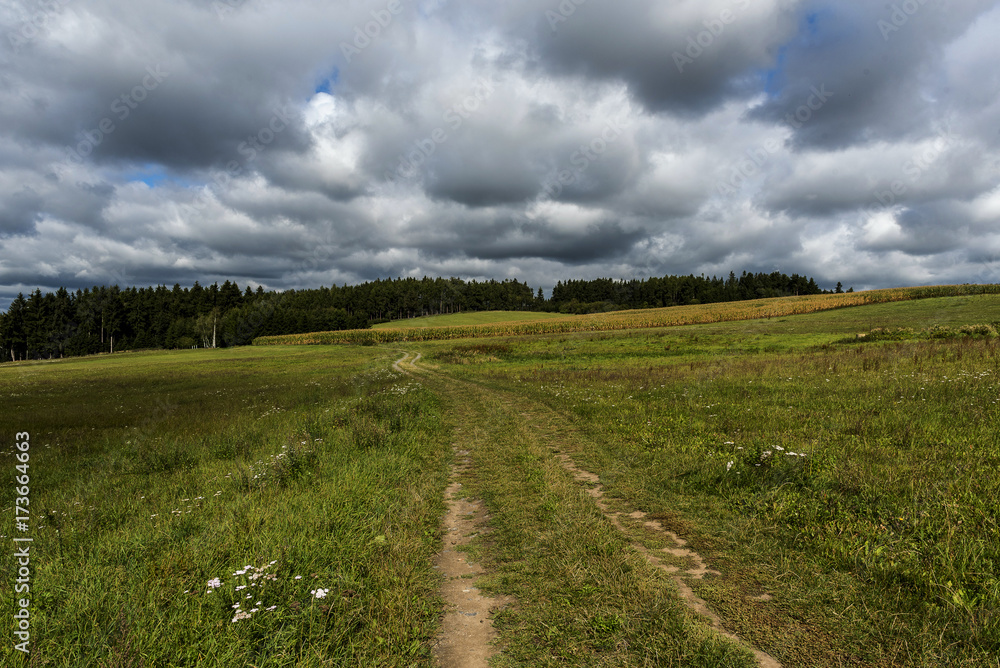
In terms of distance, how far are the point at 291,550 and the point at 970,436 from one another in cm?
1324

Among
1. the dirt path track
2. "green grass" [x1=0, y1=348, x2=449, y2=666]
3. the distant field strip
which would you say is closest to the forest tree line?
the distant field strip

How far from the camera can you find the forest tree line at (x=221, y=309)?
9975 centimetres

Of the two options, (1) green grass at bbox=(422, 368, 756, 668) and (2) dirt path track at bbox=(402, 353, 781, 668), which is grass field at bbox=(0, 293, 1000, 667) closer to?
(1) green grass at bbox=(422, 368, 756, 668)

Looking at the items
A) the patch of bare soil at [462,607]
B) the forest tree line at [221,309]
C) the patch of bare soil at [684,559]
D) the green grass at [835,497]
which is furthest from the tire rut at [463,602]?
the forest tree line at [221,309]

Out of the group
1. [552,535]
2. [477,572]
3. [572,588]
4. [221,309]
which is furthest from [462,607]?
[221,309]

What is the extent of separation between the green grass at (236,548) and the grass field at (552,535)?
0.04 metres

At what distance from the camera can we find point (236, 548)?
223 inches

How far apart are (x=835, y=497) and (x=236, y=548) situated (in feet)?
29.7

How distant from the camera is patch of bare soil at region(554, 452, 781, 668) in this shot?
3.96 m

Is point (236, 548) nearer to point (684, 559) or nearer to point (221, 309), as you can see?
point (684, 559)

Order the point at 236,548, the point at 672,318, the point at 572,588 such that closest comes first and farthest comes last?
the point at 572,588 < the point at 236,548 < the point at 672,318

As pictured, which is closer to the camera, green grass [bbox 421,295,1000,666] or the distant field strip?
green grass [bbox 421,295,1000,666]

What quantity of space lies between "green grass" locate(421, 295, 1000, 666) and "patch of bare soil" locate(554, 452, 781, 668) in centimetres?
14

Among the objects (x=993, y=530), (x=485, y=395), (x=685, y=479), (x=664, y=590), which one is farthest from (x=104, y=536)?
(x=485, y=395)
